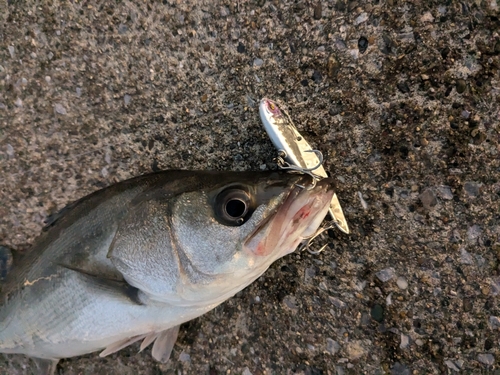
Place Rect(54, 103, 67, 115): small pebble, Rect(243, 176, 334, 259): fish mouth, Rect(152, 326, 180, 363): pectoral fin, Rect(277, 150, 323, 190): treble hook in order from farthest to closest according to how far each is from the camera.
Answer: Rect(54, 103, 67, 115): small pebble, Rect(152, 326, 180, 363): pectoral fin, Rect(277, 150, 323, 190): treble hook, Rect(243, 176, 334, 259): fish mouth

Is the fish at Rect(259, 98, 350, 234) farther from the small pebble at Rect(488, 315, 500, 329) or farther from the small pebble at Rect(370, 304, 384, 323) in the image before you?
the small pebble at Rect(488, 315, 500, 329)

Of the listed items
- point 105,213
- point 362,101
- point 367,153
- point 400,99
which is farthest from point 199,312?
point 400,99

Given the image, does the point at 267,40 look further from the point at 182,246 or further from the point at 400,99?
the point at 182,246

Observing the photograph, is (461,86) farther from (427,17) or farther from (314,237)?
(314,237)

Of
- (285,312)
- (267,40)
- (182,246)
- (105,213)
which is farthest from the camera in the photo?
(285,312)

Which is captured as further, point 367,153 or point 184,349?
point 184,349

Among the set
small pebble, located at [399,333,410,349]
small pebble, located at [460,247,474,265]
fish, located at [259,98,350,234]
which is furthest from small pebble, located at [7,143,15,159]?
small pebble, located at [460,247,474,265]

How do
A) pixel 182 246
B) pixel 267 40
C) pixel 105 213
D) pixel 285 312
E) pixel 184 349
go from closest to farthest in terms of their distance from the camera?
pixel 182 246 → pixel 105 213 → pixel 267 40 → pixel 285 312 → pixel 184 349

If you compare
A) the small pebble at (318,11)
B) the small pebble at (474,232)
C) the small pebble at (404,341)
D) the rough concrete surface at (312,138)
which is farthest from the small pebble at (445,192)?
the small pebble at (318,11)
